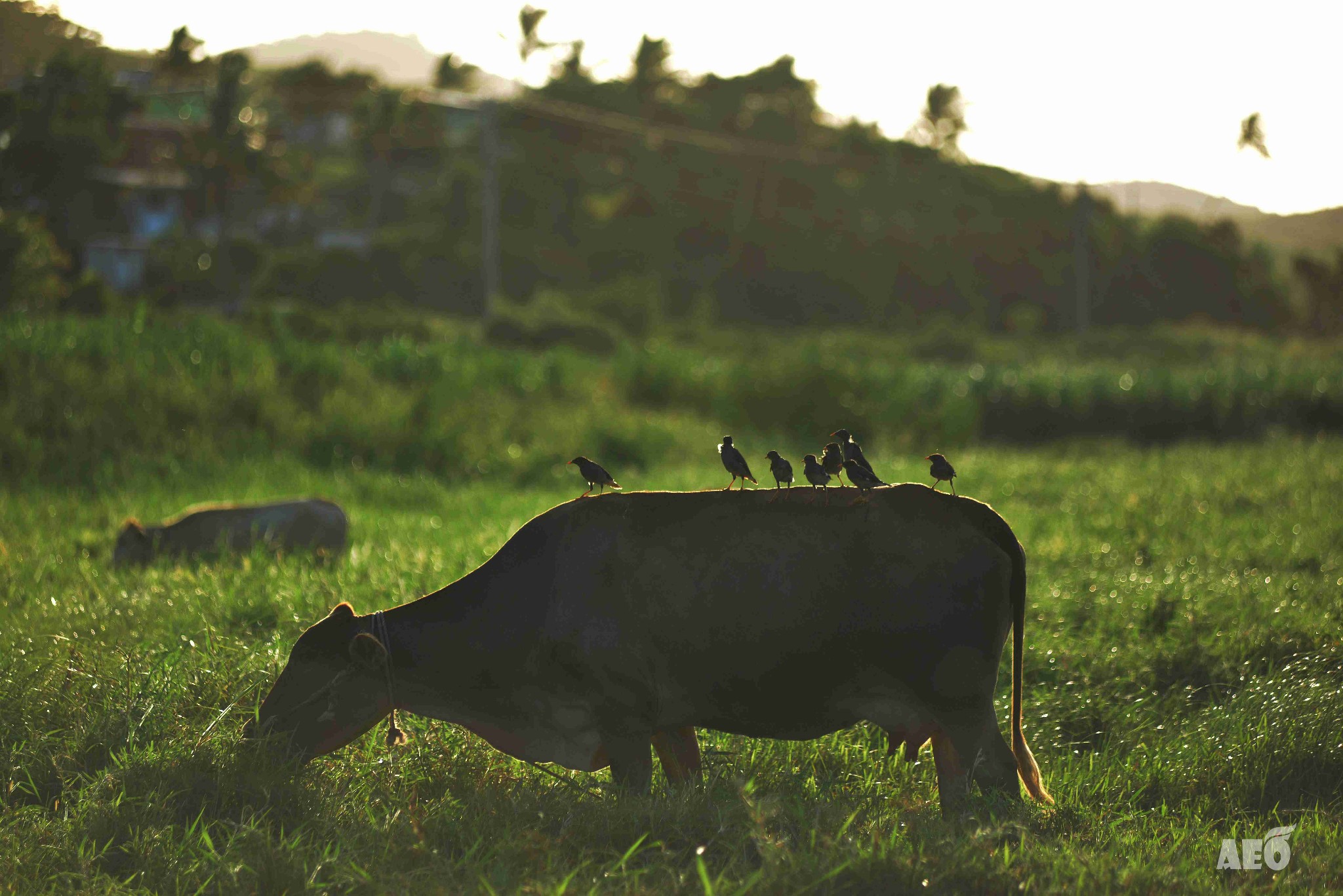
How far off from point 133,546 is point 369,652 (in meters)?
5.00

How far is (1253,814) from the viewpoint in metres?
4.15

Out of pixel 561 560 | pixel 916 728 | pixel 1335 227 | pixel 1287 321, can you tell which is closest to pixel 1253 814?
pixel 916 728

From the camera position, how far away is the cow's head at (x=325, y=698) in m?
3.87

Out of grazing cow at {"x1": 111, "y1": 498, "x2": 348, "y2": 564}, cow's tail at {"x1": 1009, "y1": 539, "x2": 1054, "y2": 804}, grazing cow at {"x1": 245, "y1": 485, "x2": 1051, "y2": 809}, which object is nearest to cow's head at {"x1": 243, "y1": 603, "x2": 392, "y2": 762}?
grazing cow at {"x1": 245, "y1": 485, "x2": 1051, "y2": 809}

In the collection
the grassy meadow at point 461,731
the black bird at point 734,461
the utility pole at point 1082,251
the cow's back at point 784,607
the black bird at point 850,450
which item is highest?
the utility pole at point 1082,251

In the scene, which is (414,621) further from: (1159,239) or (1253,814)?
(1159,239)

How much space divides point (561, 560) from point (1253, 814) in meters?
2.68

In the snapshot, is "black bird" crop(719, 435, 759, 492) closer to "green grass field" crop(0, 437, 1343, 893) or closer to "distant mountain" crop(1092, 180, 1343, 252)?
"green grass field" crop(0, 437, 1343, 893)

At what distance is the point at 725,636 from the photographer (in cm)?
364

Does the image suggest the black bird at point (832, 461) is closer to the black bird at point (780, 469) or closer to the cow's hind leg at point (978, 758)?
the black bird at point (780, 469)

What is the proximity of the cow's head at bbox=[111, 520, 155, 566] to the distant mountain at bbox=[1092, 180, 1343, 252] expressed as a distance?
41.7 m

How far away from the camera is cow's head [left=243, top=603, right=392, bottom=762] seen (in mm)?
3873

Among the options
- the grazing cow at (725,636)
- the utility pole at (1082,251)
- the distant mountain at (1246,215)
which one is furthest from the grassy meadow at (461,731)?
the distant mountain at (1246,215)

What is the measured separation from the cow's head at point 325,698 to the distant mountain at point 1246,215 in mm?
44123
